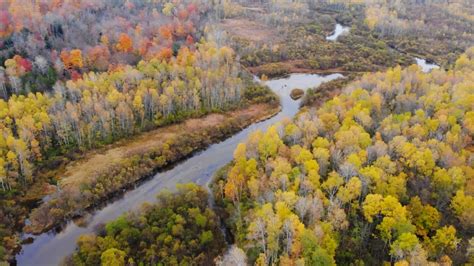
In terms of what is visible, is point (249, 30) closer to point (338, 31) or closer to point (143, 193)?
point (338, 31)

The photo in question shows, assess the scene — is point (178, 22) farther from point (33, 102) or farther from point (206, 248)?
point (206, 248)

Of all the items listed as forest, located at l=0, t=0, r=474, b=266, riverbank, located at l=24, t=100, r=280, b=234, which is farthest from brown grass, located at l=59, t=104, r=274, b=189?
forest, located at l=0, t=0, r=474, b=266

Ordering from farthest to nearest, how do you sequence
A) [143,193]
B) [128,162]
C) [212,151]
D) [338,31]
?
[338,31], [212,151], [128,162], [143,193]

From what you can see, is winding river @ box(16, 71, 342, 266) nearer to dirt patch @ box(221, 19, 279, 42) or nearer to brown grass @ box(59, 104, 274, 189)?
brown grass @ box(59, 104, 274, 189)

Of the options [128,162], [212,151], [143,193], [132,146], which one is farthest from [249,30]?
[143,193]

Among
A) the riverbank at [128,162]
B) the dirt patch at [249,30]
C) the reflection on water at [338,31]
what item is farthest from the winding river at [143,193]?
the reflection on water at [338,31]

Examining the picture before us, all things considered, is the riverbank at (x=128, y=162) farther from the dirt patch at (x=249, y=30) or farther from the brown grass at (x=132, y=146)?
the dirt patch at (x=249, y=30)
